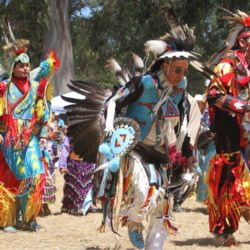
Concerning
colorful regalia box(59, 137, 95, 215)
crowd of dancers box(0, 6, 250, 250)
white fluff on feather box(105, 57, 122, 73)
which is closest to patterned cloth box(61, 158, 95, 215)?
colorful regalia box(59, 137, 95, 215)

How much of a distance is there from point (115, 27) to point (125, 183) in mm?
16217

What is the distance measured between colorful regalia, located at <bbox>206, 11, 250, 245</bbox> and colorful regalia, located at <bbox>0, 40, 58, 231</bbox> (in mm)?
1935

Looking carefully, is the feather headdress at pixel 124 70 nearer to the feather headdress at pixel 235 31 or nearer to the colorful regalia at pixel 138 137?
the colorful regalia at pixel 138 137

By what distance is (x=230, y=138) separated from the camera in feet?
18.3

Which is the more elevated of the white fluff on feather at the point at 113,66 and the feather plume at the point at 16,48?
the feather plume at the point at 16,48

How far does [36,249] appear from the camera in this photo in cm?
554

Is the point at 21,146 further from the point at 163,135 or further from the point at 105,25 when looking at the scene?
the point at 105,25

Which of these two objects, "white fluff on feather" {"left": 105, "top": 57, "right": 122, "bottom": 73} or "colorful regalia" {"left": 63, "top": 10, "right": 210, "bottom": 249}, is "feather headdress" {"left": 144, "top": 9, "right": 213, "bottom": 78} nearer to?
"colorful regalia" {"left": 63, "top": 10, "right": 210, "bottom": 249}

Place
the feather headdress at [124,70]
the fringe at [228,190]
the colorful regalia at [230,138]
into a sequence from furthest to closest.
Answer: the fringe at [228,190] < the colorful regalia at [230,138] < the feather headdress at [124,70]

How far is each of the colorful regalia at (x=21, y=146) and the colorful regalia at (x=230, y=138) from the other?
1.93 meters

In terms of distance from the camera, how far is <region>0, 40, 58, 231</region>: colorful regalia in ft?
21.7

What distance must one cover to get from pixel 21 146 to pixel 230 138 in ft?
7.37

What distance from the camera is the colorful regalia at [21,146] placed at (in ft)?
21.7

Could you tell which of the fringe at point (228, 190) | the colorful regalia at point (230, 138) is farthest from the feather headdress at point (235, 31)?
the fringe at point (228, 190)
